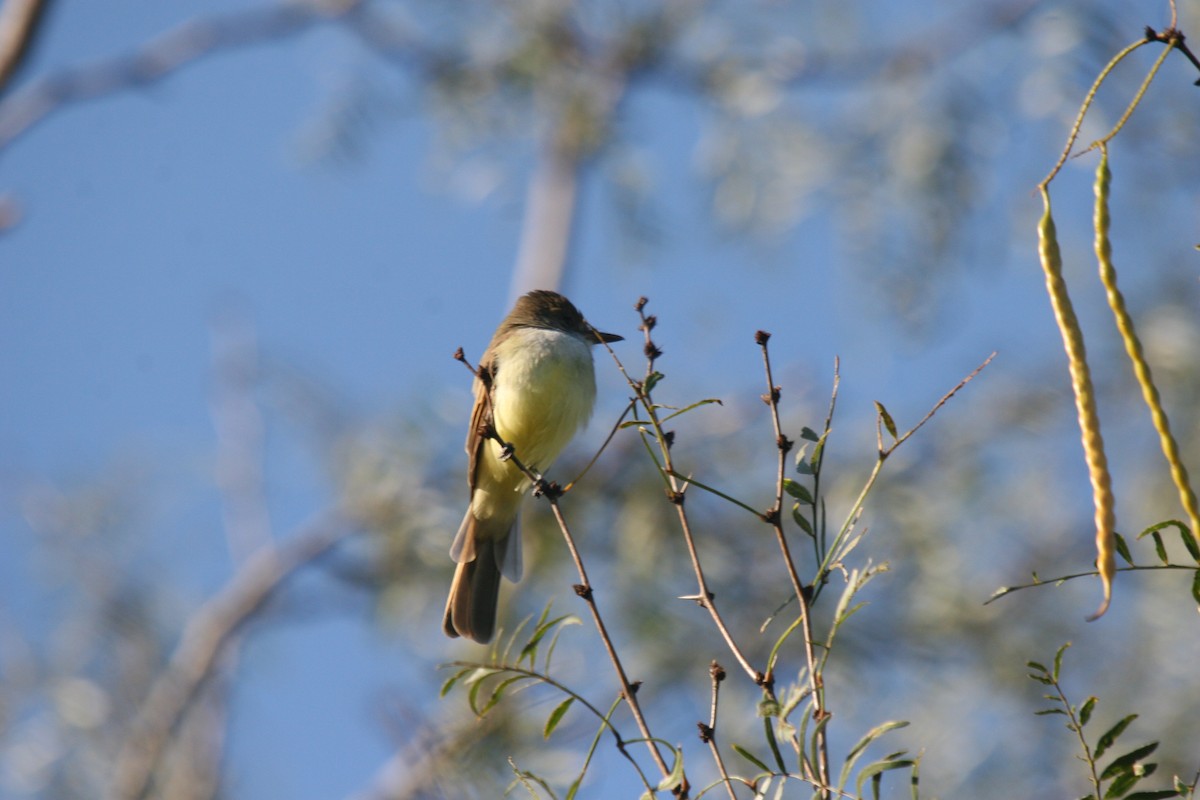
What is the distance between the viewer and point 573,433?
4.02 m

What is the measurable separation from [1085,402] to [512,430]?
267cm

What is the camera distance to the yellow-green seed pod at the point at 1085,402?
4.44 ft

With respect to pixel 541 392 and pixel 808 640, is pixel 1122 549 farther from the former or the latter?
pixel 541 392

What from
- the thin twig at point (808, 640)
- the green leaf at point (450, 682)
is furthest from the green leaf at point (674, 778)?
the green leaf at point (450, 682)

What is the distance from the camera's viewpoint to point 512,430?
155 inches

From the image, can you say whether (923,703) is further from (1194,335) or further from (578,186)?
(578,186)

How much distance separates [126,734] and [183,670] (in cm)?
54

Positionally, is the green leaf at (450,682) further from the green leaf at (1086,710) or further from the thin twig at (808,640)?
the green leaf at (1086,710)

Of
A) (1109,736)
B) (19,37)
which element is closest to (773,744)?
(1109,736)

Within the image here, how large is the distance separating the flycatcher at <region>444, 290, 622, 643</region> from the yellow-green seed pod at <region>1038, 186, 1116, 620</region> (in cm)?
219

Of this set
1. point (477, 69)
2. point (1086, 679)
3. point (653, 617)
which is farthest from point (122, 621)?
point (1086, 679)

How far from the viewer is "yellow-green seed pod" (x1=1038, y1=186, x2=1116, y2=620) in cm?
135

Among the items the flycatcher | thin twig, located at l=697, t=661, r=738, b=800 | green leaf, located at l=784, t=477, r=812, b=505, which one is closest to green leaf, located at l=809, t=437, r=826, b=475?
green leaf, located at l=784, t=477, r=812, b=505

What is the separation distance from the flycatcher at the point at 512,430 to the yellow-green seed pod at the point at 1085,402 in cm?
219
